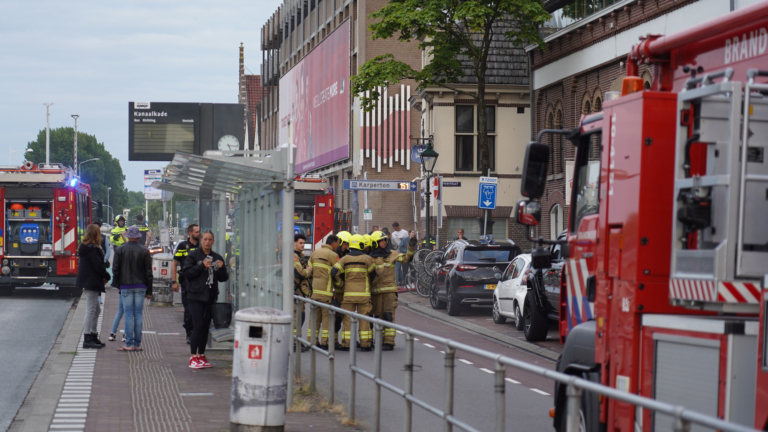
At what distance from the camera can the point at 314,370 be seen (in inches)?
424

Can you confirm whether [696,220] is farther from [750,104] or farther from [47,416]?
[47,416]

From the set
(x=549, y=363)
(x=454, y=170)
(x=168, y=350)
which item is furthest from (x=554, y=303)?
(x=454, y=170)

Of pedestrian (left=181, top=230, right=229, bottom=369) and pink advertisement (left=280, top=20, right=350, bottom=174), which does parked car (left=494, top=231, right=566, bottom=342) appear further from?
pink advertisement (left=280, top=20, right=350, bottom=174)

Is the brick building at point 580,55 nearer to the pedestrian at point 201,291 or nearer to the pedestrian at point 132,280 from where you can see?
the pedestrian at point 132,280

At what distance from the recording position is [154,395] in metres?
10.8

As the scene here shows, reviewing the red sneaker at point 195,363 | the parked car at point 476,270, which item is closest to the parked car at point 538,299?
the parked car at point 476,270

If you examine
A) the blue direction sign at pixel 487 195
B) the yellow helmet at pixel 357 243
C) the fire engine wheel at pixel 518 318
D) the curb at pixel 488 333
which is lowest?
the curb at pixel 488 333

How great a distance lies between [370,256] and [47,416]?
7.26 metres

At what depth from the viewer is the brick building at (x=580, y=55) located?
25219mm

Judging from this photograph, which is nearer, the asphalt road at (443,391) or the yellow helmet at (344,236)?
the asphalt road at (443,391)

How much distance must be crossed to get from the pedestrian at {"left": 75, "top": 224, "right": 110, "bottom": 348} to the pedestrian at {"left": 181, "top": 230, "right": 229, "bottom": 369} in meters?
2.41

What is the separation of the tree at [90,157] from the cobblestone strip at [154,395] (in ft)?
368

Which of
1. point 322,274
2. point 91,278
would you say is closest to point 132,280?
point 91,278

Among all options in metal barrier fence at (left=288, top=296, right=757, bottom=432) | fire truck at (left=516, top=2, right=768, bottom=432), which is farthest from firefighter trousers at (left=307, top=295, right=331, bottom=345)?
fire truck at (left=516, top=2, right=768, bottom=432)
